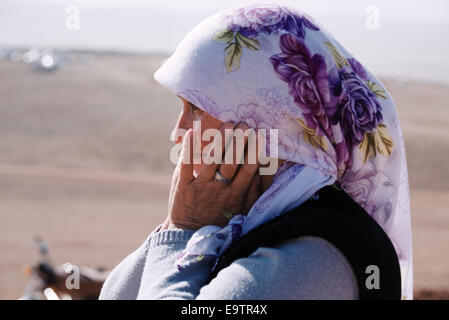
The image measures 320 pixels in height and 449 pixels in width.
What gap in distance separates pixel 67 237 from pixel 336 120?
10677mm

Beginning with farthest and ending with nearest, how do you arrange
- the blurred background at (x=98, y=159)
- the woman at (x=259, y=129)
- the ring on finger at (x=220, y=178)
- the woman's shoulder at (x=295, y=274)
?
the blurred background at (x=98, y=159), the ring on finger at (x=220, y=178), the woman at (x=259, y=129), the woman's shoulder at (x=295, y=274)

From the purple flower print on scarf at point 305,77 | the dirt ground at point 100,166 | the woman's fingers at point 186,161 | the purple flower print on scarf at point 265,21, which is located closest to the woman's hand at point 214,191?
the woman's fingers at point 186,161

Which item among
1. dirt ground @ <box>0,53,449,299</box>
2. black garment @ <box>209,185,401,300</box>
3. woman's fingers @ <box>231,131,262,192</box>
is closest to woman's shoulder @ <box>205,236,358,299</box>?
black garment @ <box>209,185,401,300</box>

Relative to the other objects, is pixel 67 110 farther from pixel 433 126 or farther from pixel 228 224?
pixel 228 224

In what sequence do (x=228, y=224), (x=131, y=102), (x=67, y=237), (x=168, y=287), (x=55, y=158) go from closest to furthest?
(x=168, y=287)
(x=228, y=224)
(x=67, y=237)
(x=55, y=158)
(x=131, y=102)

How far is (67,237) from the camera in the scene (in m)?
12.2

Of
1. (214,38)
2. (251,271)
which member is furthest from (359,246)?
(214,38)

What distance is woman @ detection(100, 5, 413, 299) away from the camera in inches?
77.1

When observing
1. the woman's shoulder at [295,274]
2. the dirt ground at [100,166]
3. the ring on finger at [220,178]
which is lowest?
the dirt ground at [100,166]

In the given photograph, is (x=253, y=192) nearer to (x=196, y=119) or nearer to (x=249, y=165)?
(x=249, y=165)

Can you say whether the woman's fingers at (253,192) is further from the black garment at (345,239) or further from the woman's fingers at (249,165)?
the black garment at (345,239)

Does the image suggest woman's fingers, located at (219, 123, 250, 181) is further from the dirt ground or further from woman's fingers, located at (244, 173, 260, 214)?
the dirt ground

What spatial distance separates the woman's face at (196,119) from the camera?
2.10 m

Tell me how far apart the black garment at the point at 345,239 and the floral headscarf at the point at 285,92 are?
107mm
